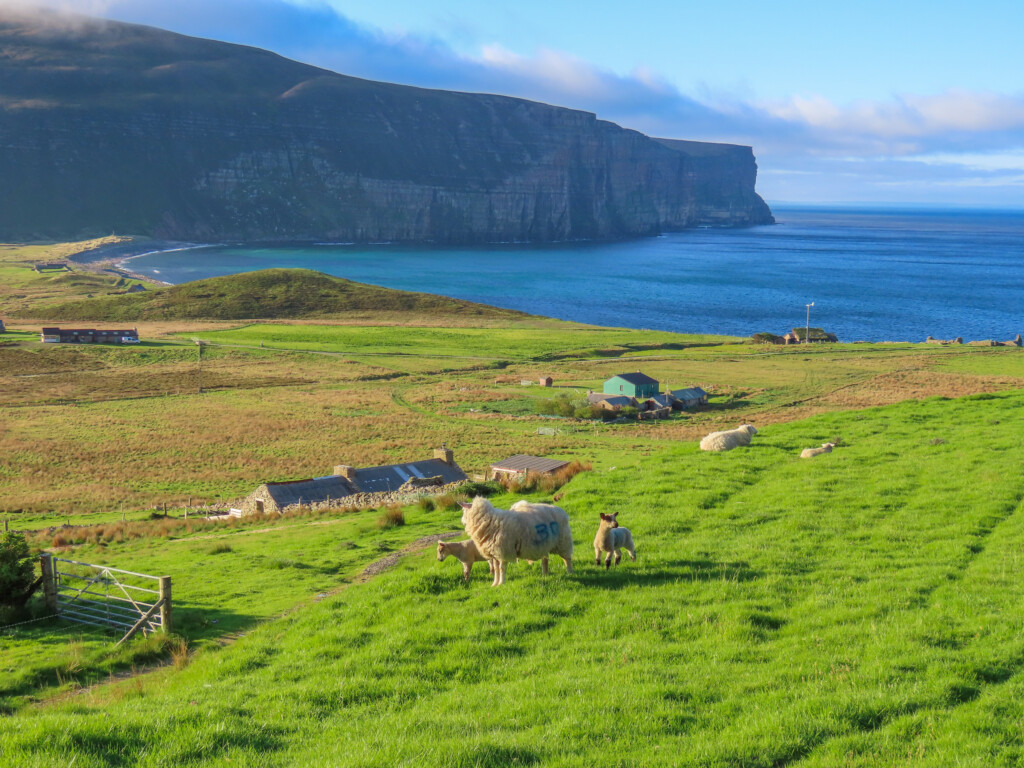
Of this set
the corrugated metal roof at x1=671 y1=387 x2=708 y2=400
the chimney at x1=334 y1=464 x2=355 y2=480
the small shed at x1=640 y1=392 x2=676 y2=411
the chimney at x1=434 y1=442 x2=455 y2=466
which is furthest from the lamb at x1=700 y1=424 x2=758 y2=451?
the corrugated metal roof at x1=671 y1=387 x2=708 y2=400

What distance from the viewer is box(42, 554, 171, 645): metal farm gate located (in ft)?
55.2

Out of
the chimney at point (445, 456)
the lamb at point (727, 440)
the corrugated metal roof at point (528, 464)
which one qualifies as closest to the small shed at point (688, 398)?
the chimney at point (445, 456)

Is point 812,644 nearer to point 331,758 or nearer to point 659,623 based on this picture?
point 659,623

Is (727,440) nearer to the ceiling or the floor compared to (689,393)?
nearer to the ceiling

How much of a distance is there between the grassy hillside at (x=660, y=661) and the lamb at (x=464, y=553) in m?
0.29

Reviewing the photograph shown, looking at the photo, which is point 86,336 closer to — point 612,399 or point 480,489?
point 612,399

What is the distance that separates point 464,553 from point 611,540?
2.68 m

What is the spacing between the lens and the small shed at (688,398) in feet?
224

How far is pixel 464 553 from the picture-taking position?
15.1 m

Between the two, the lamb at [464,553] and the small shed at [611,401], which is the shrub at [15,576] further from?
the small shed at [611,401]

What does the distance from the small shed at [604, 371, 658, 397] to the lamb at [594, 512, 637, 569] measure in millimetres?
55135

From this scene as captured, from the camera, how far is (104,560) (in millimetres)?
25344

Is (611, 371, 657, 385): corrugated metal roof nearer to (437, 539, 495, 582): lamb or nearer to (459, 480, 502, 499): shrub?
(459, 480, 502, 499): shrub

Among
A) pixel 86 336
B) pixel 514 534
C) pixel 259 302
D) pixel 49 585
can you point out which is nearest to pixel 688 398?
pixel 49 585
